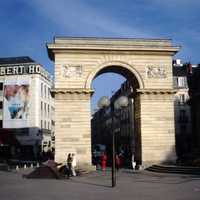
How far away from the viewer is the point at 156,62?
35.4m

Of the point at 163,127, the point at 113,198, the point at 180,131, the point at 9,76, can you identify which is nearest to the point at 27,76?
the point at 9,76

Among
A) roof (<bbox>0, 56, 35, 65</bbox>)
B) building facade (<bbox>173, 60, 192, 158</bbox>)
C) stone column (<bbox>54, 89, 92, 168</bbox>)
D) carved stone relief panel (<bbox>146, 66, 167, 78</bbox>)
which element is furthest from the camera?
roof (<bbox>0, 56, 35, 65</bbox>)

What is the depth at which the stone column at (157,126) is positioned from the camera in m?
34.3

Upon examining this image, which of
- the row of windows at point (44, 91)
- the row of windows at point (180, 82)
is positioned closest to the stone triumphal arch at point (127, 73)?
the row of windows at point (180, 82)

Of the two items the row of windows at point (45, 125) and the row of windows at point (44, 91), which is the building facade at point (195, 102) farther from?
the row of windows at point (45, 125)

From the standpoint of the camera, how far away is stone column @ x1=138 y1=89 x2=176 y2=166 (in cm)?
3431

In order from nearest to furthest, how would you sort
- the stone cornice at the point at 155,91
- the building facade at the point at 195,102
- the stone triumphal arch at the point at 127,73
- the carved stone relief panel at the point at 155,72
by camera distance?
the stone triumphal arch at the point at 127,73
the stone cornice at the point at 155,91
the carved stone relief panel at the point at 155,72
the building facade at the point at 195,102

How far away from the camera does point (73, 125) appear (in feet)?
111

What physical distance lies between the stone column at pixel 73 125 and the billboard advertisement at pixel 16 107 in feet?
95.3

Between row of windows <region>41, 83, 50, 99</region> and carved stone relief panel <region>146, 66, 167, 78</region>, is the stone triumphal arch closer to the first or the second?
carved stone relief panel <region>146, 66, 167, 78</region>

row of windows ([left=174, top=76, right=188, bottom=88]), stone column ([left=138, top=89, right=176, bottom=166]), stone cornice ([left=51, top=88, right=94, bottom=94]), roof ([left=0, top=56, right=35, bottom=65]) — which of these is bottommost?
stone column ([left=138, top=89, right=176, bottom=166])

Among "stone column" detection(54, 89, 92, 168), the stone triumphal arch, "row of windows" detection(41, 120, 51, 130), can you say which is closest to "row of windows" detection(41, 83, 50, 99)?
"row of windows" detection(41, 120, 51, 130)

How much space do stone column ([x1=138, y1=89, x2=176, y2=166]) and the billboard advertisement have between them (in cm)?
3068

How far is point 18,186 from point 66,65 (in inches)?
582
